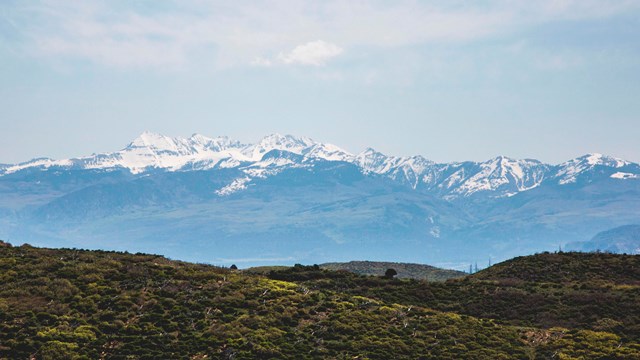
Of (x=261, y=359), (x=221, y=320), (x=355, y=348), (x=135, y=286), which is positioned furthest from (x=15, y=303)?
(x=355, y=348)

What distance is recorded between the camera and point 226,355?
51.0m

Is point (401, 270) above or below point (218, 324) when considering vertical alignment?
above

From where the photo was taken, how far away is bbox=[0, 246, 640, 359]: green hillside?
169 ft

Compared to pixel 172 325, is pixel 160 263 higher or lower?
higher

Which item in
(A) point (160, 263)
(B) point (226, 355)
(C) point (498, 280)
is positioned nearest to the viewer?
(B) point (226, 355)

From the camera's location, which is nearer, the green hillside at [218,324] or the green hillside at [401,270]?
the green hillside at [218,324]

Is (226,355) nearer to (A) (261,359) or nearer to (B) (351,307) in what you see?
(A) (261,359)

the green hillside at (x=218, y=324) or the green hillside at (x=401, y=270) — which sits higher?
the green hillside at (x=401, y=270)

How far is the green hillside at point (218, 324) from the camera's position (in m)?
51.5

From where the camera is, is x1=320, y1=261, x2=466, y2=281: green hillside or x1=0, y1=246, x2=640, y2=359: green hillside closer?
x1=0, y1=246, x2=640, y2=359: green hillside

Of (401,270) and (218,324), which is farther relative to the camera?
(401,270)

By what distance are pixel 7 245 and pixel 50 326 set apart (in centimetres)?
3527

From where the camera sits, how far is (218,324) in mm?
56469

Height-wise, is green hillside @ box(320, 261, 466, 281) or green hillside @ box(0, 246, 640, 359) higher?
green hillside @ box(320, 261, 466, 281)
